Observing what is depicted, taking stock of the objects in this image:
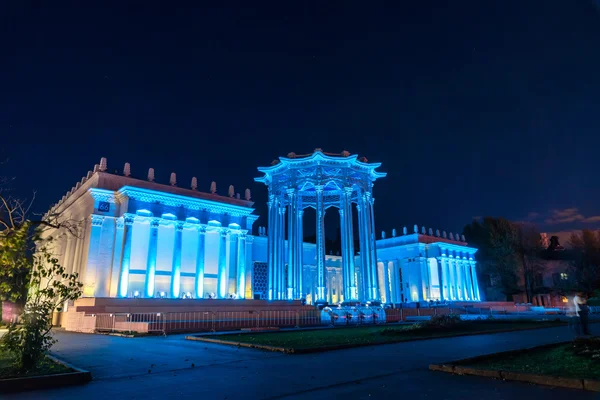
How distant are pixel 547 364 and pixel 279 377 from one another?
20.5ft

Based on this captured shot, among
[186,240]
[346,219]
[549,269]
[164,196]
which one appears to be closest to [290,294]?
[346,219]

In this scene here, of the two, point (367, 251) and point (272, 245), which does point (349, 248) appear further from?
point (272, 245)

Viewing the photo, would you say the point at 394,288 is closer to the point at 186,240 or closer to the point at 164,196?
the point at 186,240

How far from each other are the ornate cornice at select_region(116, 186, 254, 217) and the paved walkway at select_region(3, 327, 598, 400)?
989 inches

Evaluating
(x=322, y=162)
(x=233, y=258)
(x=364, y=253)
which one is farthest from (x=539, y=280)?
(x=233, y=258)

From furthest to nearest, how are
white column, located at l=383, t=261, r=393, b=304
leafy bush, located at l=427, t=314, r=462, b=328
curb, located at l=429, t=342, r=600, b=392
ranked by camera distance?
white column, located at l=383, t=261, r=393, b=304
leafy bush, located at l=427, t=314, r=462, b=328
curb, located at l=429, t=342, r=600, b=392

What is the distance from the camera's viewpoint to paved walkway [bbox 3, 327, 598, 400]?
7.22 meters

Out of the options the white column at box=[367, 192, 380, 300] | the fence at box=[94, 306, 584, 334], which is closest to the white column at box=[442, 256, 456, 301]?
the white column at box=[367, 192, 380, 300]

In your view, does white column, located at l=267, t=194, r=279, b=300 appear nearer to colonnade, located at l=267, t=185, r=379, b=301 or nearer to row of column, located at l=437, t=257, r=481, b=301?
colonnade, located at l=267, t=185, r=379, b=301

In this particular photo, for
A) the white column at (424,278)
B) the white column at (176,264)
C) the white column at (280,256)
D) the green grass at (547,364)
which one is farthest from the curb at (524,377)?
the white column at (424,278)

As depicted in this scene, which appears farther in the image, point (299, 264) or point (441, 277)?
point (441, 277)

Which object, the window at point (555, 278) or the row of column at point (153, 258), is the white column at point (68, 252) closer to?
the row of column at point (153, 258)

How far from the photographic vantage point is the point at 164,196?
39000 mm

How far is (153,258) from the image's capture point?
37.2 metres
